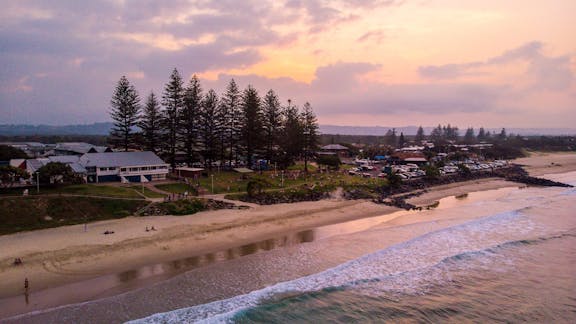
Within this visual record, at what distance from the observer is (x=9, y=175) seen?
88.8 ft

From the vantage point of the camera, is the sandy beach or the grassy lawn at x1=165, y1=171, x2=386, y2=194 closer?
the sandy beach

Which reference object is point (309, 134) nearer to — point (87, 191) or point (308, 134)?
point (308, 134)

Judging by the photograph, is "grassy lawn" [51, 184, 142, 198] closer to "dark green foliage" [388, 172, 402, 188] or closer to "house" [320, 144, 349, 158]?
"dark green foliage" [388, 172, 402, 188]

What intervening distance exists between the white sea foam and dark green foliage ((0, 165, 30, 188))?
69.7 feet

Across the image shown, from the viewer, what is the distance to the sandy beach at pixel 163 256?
14.4m

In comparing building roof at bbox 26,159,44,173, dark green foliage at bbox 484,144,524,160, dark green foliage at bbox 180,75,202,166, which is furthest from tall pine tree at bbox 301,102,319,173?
dark green foliage at bbox 484,144,524,160

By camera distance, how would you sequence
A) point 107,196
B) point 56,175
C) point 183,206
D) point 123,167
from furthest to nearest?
point 123,167 < point 56,175 < point 107,196 < point 183,206

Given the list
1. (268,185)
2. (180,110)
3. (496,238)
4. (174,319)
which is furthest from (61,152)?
(496,238)

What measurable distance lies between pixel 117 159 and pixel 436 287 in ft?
99.2

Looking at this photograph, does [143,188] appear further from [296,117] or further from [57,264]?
[296,117]

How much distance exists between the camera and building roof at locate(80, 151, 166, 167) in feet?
111

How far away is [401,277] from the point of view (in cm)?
1836

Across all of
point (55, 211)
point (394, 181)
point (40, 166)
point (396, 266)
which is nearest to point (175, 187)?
point (55, 211)

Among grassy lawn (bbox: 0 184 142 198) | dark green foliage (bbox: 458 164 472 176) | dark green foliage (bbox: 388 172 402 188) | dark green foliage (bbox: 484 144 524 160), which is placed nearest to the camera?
grassy lawn (bbox: 0 184 142 198)
